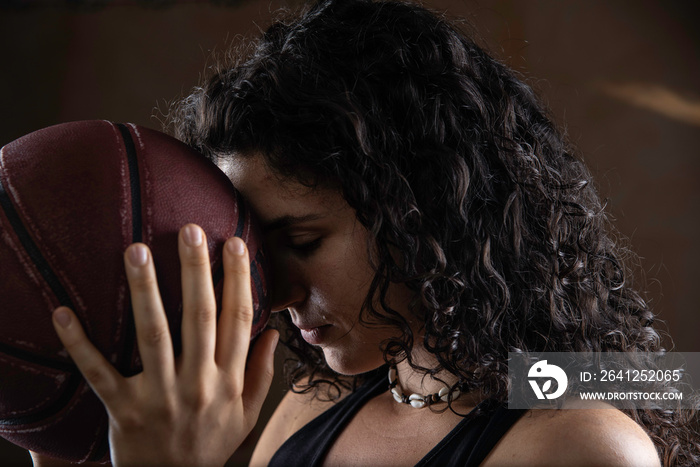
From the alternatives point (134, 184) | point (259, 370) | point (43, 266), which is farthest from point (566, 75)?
point (43, 266)

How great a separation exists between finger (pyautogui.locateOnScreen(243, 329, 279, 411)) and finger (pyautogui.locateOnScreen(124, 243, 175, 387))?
7.5 inches

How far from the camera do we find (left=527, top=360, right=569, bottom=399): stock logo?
0.94 meters

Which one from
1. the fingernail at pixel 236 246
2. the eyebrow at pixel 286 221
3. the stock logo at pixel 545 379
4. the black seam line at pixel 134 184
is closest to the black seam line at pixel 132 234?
the black seam line at pixel 134 184

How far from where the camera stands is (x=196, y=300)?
71 cm

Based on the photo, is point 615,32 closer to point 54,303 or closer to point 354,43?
point 354,43

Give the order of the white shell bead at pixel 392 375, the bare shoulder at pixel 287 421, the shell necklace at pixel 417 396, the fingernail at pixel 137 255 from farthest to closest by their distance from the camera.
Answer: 1. the bare shoulder at pixel 287 421
2. the white shell bead at pixel 392 375
3. the shell necklace at pixel 417 396
4. the fingernail at pixel 137 255

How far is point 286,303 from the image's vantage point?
0.91 m

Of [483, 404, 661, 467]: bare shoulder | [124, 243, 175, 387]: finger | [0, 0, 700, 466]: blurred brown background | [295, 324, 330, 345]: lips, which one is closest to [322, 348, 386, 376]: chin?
[295, 324, 330, 345]: lips

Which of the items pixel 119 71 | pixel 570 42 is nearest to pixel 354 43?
pixel 570 42

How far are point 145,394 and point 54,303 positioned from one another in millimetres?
150

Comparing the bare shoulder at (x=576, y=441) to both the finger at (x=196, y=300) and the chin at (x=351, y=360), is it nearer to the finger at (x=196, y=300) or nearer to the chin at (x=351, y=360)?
the chin at (x=351, y=360)

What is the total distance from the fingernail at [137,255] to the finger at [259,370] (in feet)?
0.94

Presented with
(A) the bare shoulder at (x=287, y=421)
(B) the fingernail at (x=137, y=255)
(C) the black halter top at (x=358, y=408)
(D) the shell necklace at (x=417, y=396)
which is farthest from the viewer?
(A) the bare shoulder at (x=287, y=421)

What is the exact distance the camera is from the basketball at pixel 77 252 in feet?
2.25
